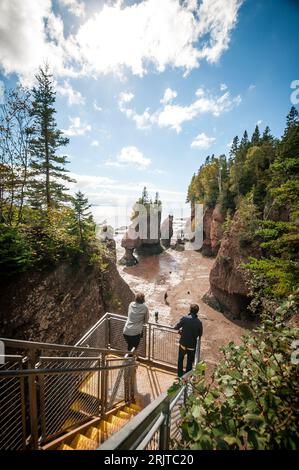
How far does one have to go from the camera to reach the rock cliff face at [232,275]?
57.1 feet

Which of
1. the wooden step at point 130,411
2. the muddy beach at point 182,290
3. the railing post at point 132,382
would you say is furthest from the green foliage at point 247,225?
the wooden step at point 130,411

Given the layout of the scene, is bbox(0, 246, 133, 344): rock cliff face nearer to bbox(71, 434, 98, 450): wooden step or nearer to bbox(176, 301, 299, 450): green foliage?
bbox(71, 434, 98, 450): wooden step

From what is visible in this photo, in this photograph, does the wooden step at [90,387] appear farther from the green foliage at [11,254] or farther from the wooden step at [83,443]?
the green foliage at [11,254]

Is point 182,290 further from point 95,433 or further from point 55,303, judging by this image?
point 95,433

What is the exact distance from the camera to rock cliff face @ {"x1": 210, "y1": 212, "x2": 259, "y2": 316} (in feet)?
57.1

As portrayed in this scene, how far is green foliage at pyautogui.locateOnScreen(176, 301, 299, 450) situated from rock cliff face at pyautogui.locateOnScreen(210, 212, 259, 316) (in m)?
15.9

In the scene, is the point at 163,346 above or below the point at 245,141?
below

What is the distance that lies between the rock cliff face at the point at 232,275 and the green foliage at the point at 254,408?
52.2 feet

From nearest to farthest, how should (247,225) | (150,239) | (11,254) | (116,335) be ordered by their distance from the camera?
(11,254), (116,335), (247,225), (150,239)

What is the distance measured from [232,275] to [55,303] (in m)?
15.6

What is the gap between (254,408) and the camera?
1.37 metres

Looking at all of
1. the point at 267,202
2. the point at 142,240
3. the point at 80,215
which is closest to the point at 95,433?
the point at 80,215

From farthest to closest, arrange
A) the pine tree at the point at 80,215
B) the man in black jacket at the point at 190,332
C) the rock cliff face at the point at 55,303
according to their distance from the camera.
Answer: the pine tree at the point at 80,215 < the rock cliff face at the point at 55,303 < the man in black jacket at the point at 190,332

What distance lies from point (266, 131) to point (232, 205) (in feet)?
70.6
